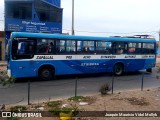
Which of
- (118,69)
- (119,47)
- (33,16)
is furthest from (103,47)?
(33,16)

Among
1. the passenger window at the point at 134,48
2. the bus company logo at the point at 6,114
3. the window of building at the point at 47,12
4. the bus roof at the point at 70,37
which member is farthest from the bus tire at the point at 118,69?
the window of building at the point at 47,12

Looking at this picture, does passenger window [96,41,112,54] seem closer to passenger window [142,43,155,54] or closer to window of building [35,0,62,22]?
passenger window [142,43,155,54]

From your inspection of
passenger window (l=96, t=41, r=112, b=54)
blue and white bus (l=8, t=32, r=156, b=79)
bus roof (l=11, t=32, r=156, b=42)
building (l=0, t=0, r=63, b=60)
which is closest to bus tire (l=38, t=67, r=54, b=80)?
blue and white bus (l=8, t=32, r=156, b=79)

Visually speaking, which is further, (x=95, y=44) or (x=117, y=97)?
(x=95, y=44)

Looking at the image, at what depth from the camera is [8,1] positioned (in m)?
31.1

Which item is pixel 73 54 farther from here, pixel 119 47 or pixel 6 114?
pixel 6 114

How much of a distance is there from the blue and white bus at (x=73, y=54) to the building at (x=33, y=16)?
13.9m

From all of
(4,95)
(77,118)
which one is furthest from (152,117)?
(4,95)

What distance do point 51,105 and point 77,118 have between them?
1.80 metres

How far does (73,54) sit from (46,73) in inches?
83.0

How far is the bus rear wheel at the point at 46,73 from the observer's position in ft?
54.1

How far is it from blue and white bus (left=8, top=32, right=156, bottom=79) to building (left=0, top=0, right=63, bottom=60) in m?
13.9

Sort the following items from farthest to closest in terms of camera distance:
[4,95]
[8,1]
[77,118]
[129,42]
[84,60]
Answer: [8,1]
[129,42]
[84,60]
[4,95]
[77,118]

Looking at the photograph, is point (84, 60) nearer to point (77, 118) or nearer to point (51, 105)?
point (51, 105)
